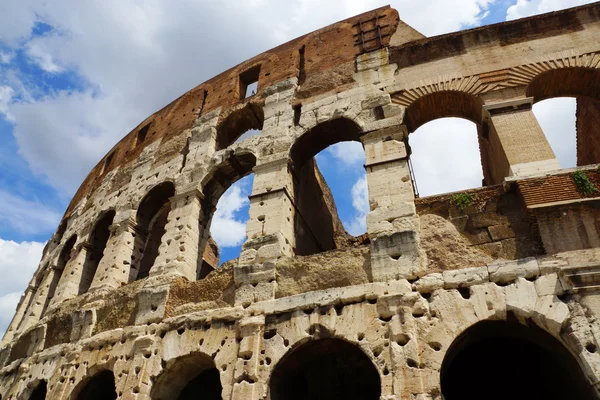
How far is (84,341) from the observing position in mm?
7434

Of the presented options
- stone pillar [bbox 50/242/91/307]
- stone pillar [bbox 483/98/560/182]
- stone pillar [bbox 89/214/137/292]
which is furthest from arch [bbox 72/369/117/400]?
stone pillar [bbox 483/98/560/182]

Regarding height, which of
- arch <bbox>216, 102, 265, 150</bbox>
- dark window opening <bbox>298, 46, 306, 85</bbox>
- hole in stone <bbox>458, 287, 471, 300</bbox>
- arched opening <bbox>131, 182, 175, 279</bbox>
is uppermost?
dark window opening <bbox>298, 46, 306, 85</bbox>

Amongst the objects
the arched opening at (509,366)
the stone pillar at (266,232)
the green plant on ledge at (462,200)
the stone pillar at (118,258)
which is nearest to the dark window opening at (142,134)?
the stone pillar at (118,258)

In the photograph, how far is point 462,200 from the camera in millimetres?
6004

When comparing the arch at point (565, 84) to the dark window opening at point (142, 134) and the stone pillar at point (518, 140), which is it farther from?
the dark window opening at point (142, 134)

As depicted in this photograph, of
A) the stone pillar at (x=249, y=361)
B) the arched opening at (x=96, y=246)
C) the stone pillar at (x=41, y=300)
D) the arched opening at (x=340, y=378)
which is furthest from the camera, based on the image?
the stone pillar at (x=41, y=300)

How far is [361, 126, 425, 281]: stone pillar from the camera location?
5.67 m

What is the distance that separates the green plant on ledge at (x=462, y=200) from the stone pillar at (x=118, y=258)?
6.40m

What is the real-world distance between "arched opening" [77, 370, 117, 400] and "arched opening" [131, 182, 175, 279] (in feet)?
7.79

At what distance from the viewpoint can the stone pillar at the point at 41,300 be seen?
1056 centimetres

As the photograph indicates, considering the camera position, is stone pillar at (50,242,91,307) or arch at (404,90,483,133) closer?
arch at (404,90,483,133)

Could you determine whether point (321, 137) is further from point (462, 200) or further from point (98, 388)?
point (98, 388)

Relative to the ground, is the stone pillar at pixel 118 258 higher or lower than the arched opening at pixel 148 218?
lower

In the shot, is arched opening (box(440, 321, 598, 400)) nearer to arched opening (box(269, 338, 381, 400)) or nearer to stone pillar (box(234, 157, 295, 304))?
arched opening (box(269, 338, 381, 400))
